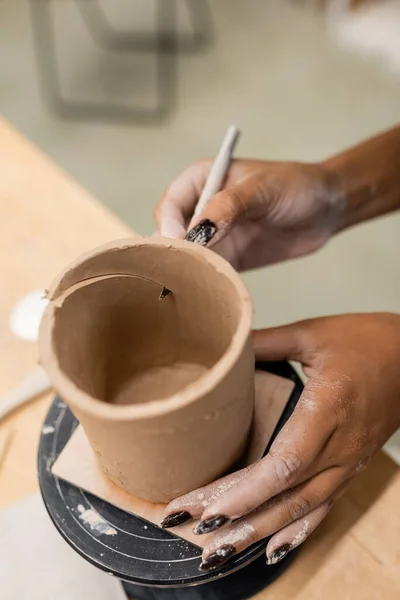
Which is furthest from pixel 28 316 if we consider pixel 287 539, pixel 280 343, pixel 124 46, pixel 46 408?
pixel 124 46

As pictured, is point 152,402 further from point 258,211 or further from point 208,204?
point 258,211

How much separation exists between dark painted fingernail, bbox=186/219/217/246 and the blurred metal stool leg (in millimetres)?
1690

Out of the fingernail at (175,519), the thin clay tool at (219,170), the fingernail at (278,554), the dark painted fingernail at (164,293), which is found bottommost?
the fingernail at (278,554)

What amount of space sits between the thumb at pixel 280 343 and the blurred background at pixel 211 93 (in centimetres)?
96

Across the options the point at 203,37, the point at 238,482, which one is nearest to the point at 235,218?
the point at 238,482

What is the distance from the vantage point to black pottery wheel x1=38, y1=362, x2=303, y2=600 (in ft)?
2.03

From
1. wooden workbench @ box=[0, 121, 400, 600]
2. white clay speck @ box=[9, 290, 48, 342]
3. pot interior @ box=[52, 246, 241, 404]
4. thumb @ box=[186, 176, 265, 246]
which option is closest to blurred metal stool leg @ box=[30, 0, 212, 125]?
wooden workbench @ box=[0, 121, 400, 600]

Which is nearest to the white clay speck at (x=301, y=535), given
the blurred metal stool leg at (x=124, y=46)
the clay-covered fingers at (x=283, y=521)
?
the clay-covered fingers at (x=283, y=521)

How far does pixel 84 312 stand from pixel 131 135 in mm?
1764

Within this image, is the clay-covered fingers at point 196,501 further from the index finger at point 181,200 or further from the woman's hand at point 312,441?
the index finger at point 181,200

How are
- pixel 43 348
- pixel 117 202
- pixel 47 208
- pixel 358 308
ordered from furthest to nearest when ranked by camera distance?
pixel 117 202 < pixel 358 308 < pixel 47 208 < pixel 43 348

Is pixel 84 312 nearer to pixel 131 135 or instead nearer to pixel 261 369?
pixel 261 369

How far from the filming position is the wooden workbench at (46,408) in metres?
0.70

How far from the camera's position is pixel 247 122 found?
88.4 inches
